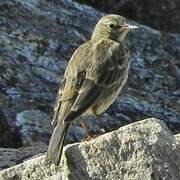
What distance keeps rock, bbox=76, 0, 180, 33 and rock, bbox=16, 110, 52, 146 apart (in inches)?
135

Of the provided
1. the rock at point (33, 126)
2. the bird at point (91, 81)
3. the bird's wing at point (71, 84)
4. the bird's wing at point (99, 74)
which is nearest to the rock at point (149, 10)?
the rock at point (33, 126)

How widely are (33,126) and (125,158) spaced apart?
12.5 ft

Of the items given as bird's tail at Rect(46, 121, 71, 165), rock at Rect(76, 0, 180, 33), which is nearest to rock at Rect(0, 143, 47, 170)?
bird's tail at Rect(46, 121, 71, 165)

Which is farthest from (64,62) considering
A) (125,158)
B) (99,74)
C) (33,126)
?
(125,158)

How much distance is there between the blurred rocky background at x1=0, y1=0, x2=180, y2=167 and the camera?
11.2 meters

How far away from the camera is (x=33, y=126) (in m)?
11.0

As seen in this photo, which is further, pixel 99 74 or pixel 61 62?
pixel 61 62

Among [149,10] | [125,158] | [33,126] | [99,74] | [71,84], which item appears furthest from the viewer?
[149,10]

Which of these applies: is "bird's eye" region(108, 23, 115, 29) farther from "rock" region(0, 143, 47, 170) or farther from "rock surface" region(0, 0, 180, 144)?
"rock" region(0, 143, 47, 170)

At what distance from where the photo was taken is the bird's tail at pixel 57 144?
24.5 feet

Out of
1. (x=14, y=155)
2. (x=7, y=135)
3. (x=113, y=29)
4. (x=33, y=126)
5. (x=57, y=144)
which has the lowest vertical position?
(x=7, y=135)

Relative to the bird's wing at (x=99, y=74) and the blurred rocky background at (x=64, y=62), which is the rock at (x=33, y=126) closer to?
the blurred rocky background at (x=64, y=62)

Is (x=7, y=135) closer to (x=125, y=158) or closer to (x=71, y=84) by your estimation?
(x=71, y=84)


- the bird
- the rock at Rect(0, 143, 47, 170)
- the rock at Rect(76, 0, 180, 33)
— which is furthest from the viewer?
the rock at Rect(76, 0, 180, 33)
